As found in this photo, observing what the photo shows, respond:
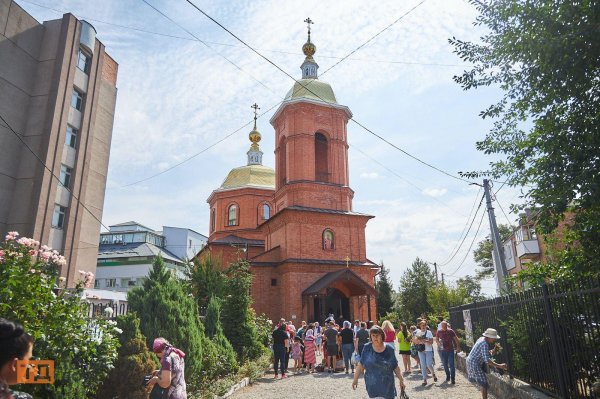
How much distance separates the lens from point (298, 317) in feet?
73.5

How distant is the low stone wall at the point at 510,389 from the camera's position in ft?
21.7

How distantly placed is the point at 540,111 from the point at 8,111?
872 inches

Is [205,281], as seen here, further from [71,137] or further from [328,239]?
[71,137]

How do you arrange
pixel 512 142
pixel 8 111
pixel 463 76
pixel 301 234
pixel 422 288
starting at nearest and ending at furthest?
pixel 463 76
pixel 512 142
pixel 8 111
pixel 301 234
pixel 422 288

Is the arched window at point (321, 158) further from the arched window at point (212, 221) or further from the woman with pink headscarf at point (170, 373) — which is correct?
the woman with pink headscarf at point (170, 373)

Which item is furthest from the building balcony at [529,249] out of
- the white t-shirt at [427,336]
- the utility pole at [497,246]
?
the white t-shirt at [427,336]

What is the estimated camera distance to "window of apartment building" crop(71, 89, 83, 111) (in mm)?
21781

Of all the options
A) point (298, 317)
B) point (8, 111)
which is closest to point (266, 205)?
point (298, 317)

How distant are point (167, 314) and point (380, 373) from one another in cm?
498

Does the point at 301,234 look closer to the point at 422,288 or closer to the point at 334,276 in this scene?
the point at 334,276

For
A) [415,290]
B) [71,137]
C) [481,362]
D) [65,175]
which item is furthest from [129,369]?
[415,290]

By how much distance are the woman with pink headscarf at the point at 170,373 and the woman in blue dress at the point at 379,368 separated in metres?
2.31

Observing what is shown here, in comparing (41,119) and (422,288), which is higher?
(41,119)

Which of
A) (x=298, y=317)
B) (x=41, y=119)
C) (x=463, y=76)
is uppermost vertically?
(x=41, y=119)
